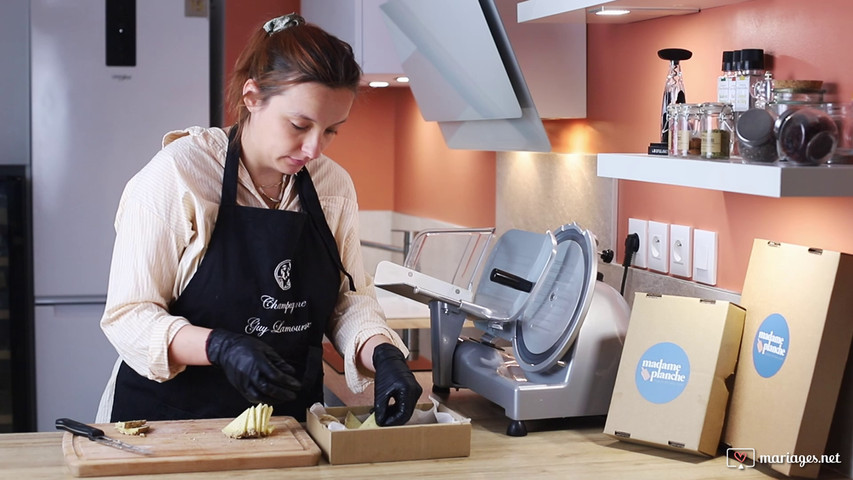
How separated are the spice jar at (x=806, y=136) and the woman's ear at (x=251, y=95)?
86 centimetres

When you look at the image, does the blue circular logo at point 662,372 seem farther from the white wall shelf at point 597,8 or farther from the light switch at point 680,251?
the white wall shelf at point 597,8

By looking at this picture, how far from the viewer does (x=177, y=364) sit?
5.40 feet

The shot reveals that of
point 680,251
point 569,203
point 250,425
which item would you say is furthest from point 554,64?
point 250,425

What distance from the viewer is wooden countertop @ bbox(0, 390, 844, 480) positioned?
1443 mm

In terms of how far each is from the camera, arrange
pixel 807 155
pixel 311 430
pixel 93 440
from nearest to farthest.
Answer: pixel 807 155, pixel 93 440, pixel 311 430

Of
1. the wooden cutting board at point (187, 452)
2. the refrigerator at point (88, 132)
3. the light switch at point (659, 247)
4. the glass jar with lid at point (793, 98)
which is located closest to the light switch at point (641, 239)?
the light switch at point (659, 247)

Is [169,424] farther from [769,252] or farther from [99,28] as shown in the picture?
[99,28]

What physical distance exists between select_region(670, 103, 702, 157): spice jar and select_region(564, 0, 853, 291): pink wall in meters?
0.19

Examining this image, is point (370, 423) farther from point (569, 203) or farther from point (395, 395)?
point (569, 203)

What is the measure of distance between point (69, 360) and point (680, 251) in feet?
8.13

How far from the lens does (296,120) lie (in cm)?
166

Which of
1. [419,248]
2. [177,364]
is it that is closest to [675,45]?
[419,248]

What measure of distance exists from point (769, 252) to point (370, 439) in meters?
0.70

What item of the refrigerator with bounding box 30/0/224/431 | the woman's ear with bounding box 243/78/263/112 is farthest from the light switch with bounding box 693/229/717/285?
the refrigerator with bounding box 30/0/224/431
